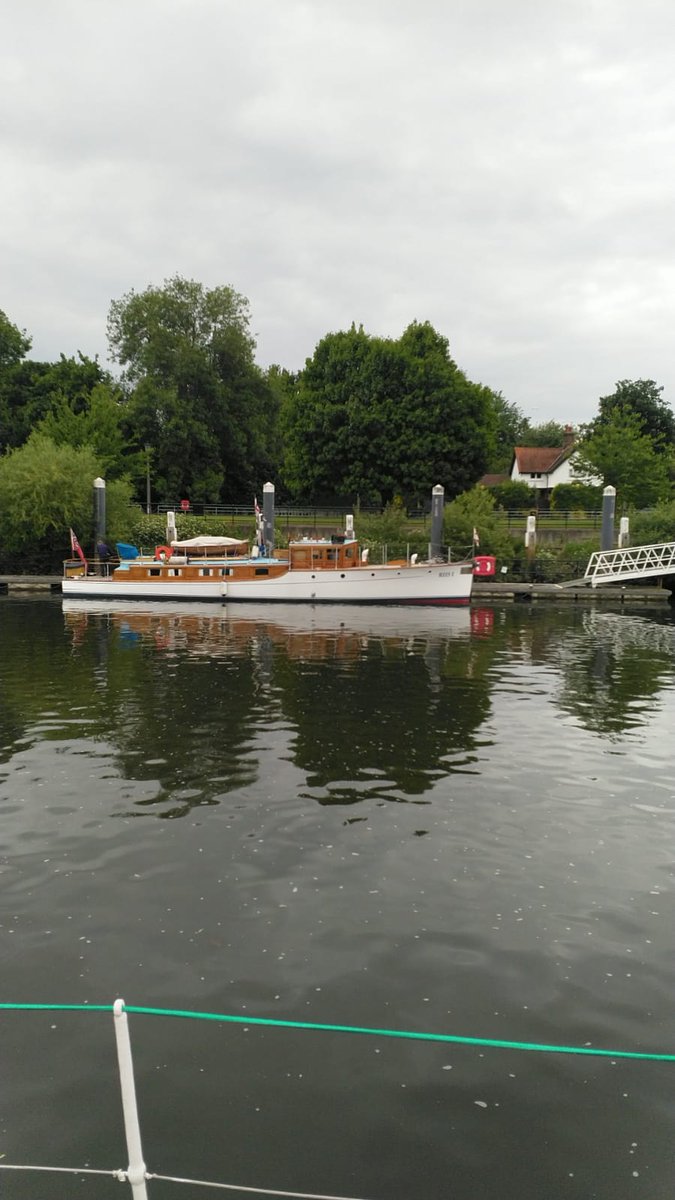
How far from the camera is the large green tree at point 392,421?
54.0 meters

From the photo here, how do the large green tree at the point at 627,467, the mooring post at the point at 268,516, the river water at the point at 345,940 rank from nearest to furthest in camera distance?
the river water at the point at 345,940 < the mooring post at the point at 268,516 < the large green tree at the point at 627,467

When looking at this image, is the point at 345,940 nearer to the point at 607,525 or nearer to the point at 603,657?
the point at 603,657

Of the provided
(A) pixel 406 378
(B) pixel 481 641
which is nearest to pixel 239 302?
(A) pixel 406 378

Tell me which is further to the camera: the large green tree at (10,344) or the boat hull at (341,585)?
the large green tree at (10,344)

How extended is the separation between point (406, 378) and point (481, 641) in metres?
35.0

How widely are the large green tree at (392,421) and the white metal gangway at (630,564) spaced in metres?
17.3

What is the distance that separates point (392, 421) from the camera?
54.2 m

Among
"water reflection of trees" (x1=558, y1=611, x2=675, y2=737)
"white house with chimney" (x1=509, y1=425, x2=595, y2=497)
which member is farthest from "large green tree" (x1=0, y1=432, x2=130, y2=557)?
"white house with chimney" (x1=509, y1=425, x2=595, y2=497)

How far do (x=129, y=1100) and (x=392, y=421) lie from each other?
53.4m

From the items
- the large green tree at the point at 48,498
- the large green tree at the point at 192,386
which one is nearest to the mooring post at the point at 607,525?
the large green tree at the point at 48,498

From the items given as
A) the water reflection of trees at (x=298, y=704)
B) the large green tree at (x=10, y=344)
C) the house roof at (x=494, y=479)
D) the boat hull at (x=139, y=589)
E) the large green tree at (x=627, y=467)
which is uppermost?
the large green tree at (x=10, y=344)

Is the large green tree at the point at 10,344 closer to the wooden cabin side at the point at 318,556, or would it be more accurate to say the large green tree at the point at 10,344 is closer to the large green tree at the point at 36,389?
the large green tree at the point at 36,389

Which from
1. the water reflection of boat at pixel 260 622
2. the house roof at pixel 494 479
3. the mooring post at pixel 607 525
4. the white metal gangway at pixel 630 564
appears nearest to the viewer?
the water reflection of boat at pixel 260 622

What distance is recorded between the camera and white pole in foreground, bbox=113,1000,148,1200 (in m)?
2.99
